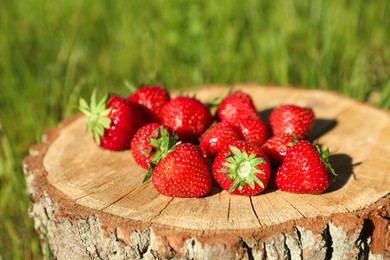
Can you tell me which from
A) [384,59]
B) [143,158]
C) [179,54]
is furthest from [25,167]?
[384,59]

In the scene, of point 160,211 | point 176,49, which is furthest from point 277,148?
point 176,49

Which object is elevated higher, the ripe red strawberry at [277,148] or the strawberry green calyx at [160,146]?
the strawberry green calyx at [160,146]

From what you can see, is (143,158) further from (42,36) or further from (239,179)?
(42,36)

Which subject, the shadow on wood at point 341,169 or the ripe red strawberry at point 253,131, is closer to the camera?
the shadow on wood at point 341,169

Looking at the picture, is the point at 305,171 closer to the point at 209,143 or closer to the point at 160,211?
the point at 209,143

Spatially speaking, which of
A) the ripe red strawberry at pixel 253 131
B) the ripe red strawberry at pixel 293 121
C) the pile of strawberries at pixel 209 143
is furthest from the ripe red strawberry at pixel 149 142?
the ripe red strawberry at pixel 293 121

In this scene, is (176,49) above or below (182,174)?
below

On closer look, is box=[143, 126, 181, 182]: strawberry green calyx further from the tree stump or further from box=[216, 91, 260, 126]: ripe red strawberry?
box=[216, 91, 260, 126]: ripe red strawberry

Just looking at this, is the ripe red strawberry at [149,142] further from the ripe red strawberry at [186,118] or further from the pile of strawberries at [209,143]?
the ripe red strawberry at [186,118]
